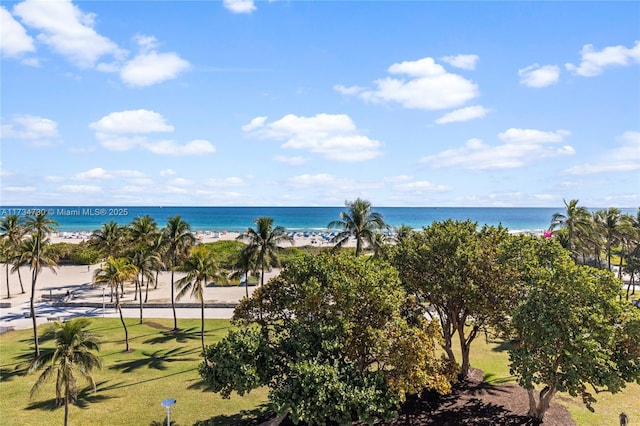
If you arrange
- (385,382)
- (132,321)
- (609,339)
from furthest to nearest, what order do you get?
(132,321)
(385,382)
(609,339)

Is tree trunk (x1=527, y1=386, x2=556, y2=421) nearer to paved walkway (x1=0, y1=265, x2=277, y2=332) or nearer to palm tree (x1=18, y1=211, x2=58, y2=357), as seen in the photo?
paved walkway (x1=0, y1=265, x2=277, y2=332)

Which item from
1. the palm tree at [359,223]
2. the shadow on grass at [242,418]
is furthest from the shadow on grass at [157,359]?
the palm tree at [359,223]

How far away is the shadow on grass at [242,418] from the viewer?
848 inches

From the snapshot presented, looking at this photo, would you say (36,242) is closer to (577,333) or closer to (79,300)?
(79,300)

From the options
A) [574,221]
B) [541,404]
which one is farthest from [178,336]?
[574,221]

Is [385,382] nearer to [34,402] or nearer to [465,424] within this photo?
[465,424]

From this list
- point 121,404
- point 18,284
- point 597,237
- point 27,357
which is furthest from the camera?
point 18,284

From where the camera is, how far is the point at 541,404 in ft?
66.0

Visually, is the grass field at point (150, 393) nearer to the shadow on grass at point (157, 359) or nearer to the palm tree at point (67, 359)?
the shadow on grass at point (157, 359)

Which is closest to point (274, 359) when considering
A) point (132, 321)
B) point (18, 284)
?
point (132, 321)

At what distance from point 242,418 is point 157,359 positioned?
12.0 metres

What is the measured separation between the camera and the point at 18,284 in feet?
189

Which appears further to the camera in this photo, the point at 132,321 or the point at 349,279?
the point at 132,321

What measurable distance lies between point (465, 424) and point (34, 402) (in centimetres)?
2447
